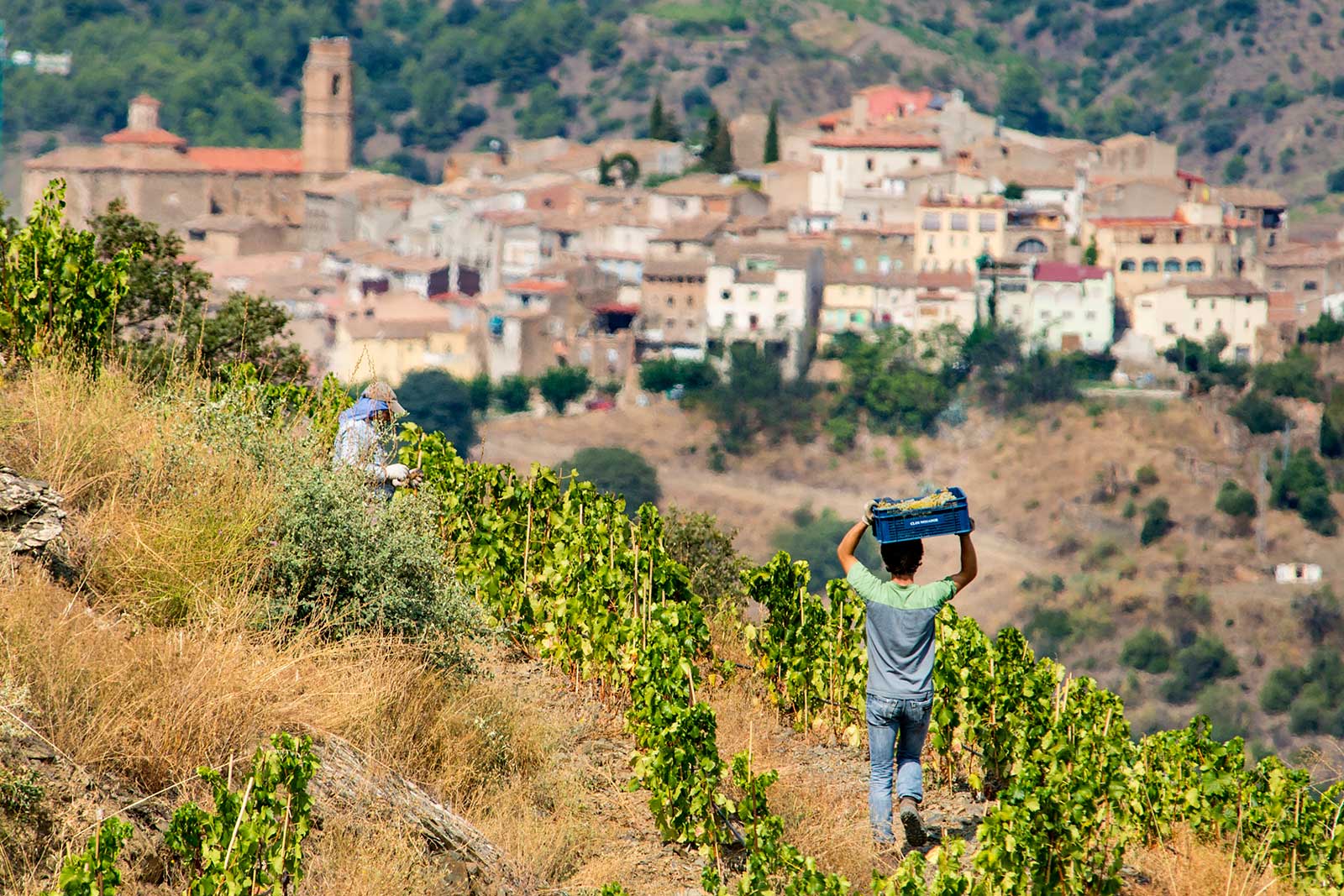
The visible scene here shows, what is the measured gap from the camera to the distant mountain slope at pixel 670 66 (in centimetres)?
14450

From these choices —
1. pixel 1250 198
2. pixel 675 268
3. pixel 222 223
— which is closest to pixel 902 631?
pixel 675 268

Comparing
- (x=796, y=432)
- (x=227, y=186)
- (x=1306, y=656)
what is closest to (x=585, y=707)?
(x=1306, y=656)

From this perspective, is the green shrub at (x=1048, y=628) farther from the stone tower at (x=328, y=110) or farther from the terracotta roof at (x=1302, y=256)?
the stone tower at (x=328, y=110)

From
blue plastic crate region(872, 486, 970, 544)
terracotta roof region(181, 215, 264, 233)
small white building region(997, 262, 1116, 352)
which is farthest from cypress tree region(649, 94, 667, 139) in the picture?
blue plastic crate region(872, 486, 970, 544)

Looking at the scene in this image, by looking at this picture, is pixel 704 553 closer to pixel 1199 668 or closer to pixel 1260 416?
pixel 1199 668

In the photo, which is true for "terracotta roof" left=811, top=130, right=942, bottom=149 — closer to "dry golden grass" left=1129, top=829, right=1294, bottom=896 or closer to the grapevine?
the grapevine

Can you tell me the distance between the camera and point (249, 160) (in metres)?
106

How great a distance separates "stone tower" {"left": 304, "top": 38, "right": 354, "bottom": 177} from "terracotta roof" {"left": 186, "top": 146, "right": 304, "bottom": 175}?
100cm

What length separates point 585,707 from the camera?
8164 mm

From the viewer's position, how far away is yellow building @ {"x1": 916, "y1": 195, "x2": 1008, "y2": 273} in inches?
3206

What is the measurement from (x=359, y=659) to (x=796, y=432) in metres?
71.6

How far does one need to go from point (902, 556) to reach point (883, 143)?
85.8m

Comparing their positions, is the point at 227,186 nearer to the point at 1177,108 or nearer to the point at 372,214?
the point at 372,214

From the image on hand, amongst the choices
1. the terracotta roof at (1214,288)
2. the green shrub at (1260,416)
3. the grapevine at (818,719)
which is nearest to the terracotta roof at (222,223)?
the terracotta roof at (1214,288)
